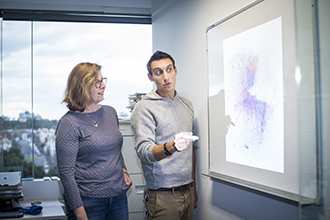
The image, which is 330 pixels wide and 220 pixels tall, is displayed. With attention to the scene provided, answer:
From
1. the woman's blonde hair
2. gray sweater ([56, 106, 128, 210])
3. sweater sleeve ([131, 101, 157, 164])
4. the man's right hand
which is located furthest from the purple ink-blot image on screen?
the woman's blonde hair

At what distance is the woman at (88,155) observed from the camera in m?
1.72

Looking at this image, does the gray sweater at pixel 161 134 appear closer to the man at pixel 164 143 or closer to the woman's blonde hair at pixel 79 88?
the man at pixel 164 143

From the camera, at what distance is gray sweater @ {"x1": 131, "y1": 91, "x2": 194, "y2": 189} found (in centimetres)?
195

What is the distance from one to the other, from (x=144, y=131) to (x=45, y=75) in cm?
223

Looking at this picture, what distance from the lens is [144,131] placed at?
1934 mm

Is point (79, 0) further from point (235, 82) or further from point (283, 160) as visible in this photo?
point (283, 160)

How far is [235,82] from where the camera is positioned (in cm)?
174

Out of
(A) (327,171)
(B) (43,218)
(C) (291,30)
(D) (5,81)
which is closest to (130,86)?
(D) (5,81)

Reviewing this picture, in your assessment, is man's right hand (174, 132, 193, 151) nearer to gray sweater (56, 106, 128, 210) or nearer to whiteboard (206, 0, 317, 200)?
whiteboard (206, 0, 317, 200)

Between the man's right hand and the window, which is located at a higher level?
the window

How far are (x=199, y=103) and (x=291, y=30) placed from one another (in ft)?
3.44

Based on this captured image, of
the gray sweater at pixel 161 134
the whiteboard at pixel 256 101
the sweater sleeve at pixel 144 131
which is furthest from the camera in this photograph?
the gray sweater at pixel 161 134

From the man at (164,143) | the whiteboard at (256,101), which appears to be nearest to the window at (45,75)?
the man at (164,143)

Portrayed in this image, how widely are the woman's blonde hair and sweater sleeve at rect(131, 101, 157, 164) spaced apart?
1.07ft
